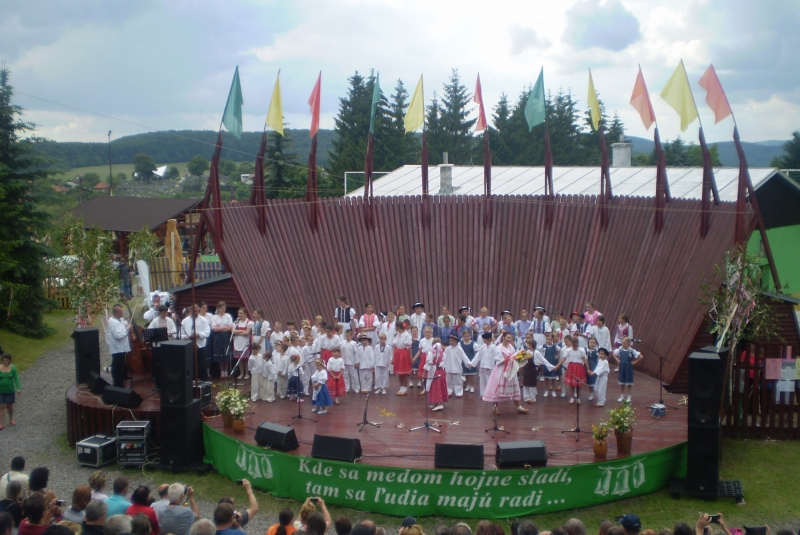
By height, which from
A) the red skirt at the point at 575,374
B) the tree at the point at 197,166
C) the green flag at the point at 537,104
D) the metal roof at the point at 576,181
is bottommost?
the red skirt at the point at 575,374

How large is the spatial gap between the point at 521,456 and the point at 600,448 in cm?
127

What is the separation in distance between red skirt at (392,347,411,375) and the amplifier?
17.0ft

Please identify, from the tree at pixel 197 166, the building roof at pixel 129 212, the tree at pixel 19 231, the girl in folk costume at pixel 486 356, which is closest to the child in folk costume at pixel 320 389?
the girl in folk costume at pixel 486 356

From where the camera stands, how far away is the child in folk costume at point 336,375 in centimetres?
1359

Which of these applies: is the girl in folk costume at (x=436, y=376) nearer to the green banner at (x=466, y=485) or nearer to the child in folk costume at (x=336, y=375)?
the child in folk costume at (x=336, y=375)

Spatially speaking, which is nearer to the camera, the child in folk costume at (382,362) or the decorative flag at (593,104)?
the child in folk costume at (382,362)

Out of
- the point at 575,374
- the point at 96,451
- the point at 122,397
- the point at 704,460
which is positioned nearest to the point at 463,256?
the point at 575,374

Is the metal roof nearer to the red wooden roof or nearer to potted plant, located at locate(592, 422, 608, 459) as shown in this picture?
Result: the red wooden roof

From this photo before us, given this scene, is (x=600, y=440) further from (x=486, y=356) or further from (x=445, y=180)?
(x=445, y=180)

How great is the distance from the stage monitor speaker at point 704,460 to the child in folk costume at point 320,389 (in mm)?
6032

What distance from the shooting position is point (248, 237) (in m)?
18.2

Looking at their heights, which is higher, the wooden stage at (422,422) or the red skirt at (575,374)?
the red skirt at (575,374)

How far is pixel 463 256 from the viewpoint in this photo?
19469mm

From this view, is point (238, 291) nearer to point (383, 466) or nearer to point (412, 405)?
point (412, 405)
